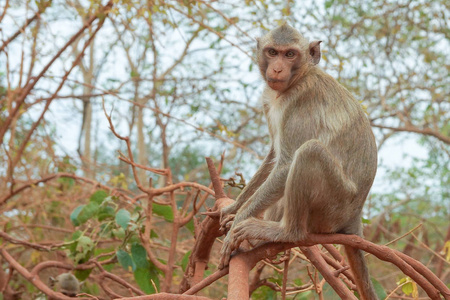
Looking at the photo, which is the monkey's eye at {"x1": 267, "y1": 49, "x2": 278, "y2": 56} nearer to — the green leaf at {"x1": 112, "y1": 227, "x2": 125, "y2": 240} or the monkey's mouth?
the monkey's mouth

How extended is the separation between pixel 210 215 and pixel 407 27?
8.18 metres

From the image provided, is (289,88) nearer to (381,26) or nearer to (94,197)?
(94,197)

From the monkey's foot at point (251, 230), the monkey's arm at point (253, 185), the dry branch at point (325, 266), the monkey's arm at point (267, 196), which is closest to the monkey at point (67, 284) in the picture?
the monkey's arm at point (253, 185)

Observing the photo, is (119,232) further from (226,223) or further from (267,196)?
(267,196)

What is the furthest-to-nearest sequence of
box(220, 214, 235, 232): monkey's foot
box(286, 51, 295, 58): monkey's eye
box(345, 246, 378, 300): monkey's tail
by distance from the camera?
box(286, 51, 295, 58): monkey's eye
box(220, 214, 235, 232): monkey's foot
box(345, 246, 378, 300): monkey's tail

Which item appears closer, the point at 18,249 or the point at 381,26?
the point at 18,249

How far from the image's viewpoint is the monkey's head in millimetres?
4469

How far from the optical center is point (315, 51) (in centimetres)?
481

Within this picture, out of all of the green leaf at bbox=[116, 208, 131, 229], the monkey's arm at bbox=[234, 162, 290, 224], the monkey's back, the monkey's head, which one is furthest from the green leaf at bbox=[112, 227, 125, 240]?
the monkey's head

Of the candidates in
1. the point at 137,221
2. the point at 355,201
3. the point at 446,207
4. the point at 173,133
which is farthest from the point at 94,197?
the point at 446,207

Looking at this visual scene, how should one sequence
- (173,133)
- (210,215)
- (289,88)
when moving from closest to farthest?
(210,215) → (289,88) → (173,133)

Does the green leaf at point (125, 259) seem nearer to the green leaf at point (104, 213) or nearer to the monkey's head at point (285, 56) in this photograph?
the green leaf at point (104, 213)

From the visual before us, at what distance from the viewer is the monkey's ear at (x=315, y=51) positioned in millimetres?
4777

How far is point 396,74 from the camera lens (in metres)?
10.9
